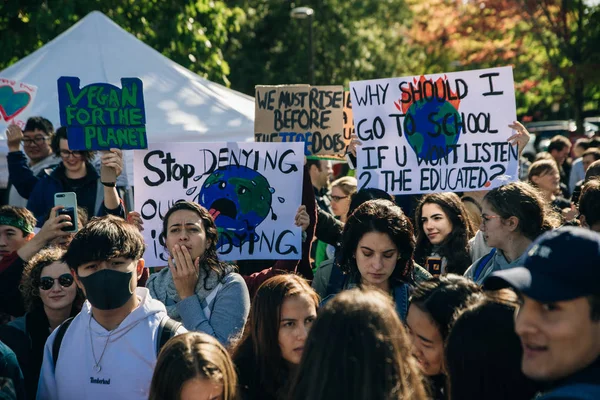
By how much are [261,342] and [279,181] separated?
2543 mm

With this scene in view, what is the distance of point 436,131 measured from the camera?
6.50 meters

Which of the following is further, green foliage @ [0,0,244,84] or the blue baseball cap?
green foliage @ [0,0,244,84]

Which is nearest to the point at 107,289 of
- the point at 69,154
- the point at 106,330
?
the point at 106,330

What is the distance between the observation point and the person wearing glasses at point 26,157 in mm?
7477

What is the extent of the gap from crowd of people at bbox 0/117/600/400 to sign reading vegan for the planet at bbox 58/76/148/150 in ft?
0.61

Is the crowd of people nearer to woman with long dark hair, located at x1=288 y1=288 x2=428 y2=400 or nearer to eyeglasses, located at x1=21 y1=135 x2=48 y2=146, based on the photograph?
woman with long dark hair, located at x1=288 y1=288 x2=428 y2=400

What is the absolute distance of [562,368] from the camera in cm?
210

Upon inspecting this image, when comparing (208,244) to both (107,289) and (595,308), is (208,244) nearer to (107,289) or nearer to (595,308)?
(107,289)

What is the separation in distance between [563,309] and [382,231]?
226 centimetres

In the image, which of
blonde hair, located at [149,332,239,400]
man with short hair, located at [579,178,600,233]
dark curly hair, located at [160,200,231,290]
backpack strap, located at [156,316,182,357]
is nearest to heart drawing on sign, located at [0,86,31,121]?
dark curly hair, located at [160,200,231,290]

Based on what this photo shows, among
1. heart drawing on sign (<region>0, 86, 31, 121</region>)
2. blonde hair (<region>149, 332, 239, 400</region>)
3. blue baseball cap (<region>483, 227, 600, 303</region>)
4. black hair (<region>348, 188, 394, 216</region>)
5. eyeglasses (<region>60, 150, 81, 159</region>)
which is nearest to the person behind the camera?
blue baseball cap (<region>483, 227, 600, 303</region>)

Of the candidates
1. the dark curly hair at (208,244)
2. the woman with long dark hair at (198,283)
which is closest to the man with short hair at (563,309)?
the woman with long dark hair at (198,283)

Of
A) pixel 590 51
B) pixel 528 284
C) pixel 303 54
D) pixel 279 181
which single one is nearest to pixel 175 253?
pixel 279 181

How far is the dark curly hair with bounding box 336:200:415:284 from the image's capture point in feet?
14.3
